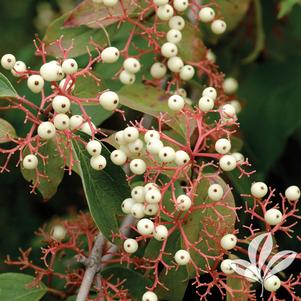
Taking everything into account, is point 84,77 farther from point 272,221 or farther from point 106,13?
point 272,221

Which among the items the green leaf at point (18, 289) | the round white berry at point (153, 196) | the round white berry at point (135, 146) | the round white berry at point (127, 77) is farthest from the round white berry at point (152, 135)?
the green leaf at point (18, 289)

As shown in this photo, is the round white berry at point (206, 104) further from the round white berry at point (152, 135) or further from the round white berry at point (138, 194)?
the round white berry at point (138, 194)

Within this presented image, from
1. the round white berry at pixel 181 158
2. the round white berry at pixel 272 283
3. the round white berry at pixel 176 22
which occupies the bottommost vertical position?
the round white berry at pixel 272 283

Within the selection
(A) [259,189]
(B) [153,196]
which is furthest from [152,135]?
(A) [259,189]

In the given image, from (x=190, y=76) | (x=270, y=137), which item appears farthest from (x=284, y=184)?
(x=190, y=76)

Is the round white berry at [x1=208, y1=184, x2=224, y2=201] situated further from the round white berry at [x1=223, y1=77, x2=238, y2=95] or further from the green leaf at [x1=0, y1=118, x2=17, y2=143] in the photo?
the round white berry at [x1=223, y1=77, x2=238, y2=95]
